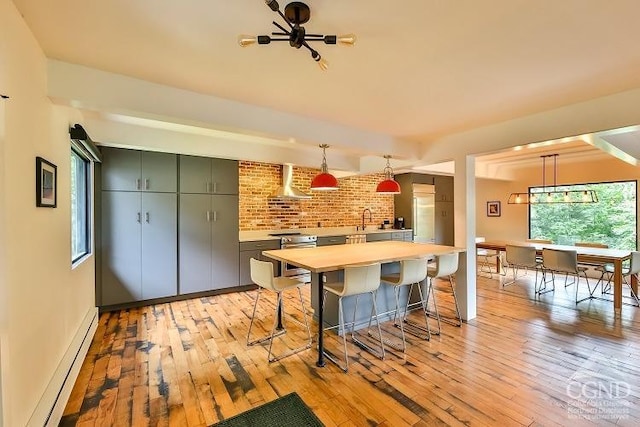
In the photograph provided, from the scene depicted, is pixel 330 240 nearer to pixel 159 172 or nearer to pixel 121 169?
pixel 159 172

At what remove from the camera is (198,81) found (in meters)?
2.33

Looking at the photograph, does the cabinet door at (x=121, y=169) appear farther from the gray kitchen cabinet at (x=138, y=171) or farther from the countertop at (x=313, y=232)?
the countertop at (x=313, y=232)

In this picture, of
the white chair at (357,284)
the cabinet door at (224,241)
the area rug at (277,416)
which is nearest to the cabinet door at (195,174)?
the cabinet door at (224,241)

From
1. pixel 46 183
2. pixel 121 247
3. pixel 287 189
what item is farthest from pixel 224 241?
pixel 46 183

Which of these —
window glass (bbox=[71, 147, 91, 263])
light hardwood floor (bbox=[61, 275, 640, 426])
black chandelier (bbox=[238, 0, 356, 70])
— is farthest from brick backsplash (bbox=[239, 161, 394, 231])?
black chandelier (bbox=[238, 0, 356, 70])

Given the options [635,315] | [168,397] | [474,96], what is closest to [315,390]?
[168,397]

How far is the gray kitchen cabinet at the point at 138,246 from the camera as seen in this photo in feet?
12.5

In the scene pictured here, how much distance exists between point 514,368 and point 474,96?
7.75 ft

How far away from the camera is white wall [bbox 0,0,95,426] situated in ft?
4.77

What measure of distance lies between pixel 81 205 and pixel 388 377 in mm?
3792

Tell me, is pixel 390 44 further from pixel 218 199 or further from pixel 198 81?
pixel 218 199

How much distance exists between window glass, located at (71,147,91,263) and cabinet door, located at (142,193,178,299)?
0.62m

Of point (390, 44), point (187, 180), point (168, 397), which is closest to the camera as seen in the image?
point (390, 44)

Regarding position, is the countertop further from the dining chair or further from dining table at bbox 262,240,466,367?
the dining chair
